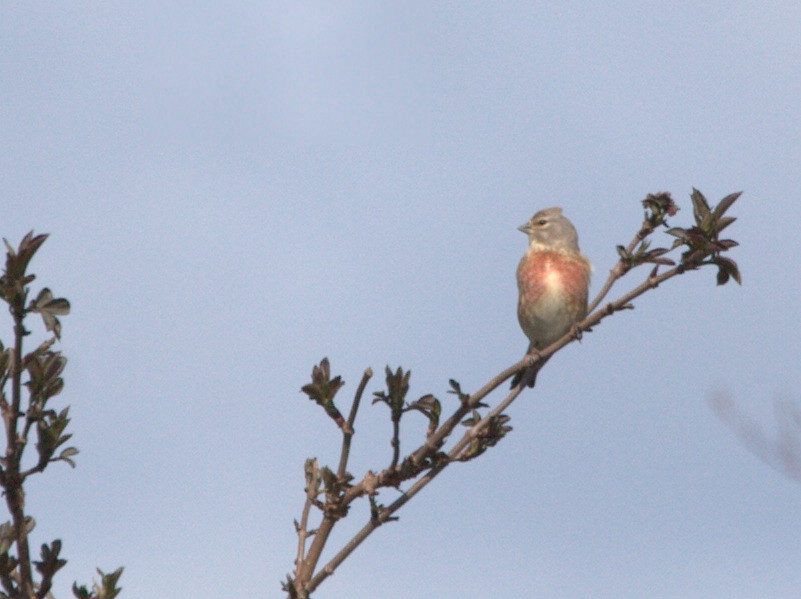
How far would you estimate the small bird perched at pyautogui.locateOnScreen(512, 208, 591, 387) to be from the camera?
9086mm

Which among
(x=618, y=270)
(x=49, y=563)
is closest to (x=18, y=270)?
(x=49, y=563)

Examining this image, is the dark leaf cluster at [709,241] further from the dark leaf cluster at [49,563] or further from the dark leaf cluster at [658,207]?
the dark leaf cluster at [49,563]

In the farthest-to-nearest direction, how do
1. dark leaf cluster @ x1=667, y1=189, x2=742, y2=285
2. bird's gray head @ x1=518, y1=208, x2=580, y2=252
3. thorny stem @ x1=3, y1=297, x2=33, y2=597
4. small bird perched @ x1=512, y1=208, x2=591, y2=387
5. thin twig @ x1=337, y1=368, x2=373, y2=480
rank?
1. bird's gray head @ x1=518, y1=208, x2=580, y2=252
2. small bird perched @ x1=512, y1=208, x2=591, y2=387
3. dark leaf cluster @ x1=667, y1=189, x2=742, y2=285
4. thin twig @ x1=337, y1=368, x2=373, y2=480
5. thorny stem @ x1=3, y1=297, x2=33, y2=597

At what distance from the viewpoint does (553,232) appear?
9.60 metres

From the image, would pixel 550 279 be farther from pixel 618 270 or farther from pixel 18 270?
pixel 18 270

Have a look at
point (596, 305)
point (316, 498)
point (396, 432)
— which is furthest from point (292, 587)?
point (596, 305)

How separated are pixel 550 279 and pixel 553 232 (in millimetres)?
570

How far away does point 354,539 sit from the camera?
9.80 ft

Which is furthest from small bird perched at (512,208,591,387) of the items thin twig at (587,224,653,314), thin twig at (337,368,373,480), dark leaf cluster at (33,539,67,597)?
dark leaf cluster at (33,539,67,597)

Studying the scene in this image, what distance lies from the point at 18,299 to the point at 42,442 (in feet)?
1.64

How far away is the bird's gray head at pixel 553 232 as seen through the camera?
9.54m

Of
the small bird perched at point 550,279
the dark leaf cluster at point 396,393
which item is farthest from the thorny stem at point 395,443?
the small bird perched at point 550,279

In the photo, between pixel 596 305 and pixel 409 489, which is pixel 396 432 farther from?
pixel 596 305

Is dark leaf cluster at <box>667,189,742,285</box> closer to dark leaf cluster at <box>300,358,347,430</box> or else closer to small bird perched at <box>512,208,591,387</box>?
dark leaf cluster at <box>300,358,347,430</box>
